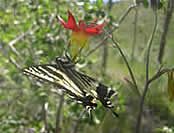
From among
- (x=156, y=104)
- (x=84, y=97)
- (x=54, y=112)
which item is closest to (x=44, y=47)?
(x=54, y=112)

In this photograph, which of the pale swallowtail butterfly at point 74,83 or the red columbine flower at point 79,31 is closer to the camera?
the pale swallowtail butterfly at point 74,83

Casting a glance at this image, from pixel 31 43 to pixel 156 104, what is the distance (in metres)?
1.32

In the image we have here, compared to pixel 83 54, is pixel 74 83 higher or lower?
higher

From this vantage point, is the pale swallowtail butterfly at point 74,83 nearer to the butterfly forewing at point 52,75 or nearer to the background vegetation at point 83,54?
the butterfly forewing at point 52,75

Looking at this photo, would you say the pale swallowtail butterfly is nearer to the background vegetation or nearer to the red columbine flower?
the red columbine flower

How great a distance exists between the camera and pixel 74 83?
49cm

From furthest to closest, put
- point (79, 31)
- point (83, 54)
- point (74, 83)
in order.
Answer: point (83, 54), point (79, 31), point (74, 83)

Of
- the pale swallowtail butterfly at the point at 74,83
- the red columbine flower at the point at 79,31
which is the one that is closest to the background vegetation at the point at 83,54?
the red columbine flower at the point at 79,31

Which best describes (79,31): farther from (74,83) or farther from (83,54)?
(83,54)

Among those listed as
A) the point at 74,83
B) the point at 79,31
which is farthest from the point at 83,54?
the point at 74,83

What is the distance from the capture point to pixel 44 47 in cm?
149

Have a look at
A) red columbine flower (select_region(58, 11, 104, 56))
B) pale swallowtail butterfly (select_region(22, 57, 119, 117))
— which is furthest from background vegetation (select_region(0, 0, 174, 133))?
pale swallowtail butterfly (select_region(22, 57, 119, 117))

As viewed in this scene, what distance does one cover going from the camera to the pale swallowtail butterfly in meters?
0.44

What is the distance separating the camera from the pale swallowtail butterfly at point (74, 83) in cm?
44
